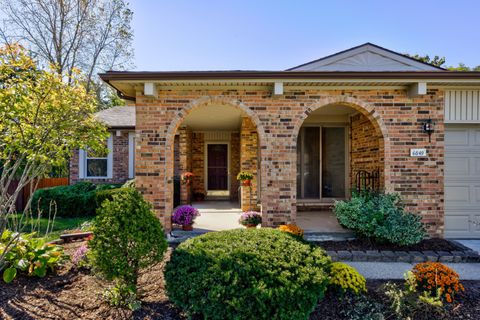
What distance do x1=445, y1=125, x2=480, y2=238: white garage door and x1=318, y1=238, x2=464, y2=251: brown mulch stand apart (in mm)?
749

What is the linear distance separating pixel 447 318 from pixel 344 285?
115 cm

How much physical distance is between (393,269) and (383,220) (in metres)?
0.87

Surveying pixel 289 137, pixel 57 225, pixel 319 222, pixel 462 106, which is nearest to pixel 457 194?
pixel 462 106

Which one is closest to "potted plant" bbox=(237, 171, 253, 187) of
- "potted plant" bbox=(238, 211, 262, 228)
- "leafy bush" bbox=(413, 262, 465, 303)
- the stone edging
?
"potted plant" bbox=(238, 211, 262, 228)

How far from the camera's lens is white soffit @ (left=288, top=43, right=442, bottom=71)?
7.14 meters

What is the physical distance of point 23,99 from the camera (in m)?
3.09

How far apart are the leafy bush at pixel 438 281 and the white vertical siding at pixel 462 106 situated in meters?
3.34

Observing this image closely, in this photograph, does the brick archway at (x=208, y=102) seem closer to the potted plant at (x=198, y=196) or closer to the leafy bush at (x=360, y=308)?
the leafy bush at (x=360, y=308)

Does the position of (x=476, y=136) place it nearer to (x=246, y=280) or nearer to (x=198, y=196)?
(x=246, y=280)

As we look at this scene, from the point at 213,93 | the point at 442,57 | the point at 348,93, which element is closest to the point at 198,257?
the point at 213,93

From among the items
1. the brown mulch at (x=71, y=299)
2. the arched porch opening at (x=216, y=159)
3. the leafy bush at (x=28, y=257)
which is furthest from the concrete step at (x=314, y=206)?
the leafy bush at (x=28, y=257)

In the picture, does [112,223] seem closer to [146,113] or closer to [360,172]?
[146,113]

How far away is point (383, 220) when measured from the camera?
4609 mm

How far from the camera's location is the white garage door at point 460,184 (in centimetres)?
531
